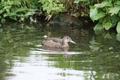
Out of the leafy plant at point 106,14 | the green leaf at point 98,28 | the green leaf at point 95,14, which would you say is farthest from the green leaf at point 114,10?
the green leaf at point 98,28

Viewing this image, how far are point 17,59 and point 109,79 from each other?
9.08ft

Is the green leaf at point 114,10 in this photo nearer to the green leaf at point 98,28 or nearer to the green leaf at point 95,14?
the green leaf at point 95,14

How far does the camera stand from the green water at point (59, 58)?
36.6 ft

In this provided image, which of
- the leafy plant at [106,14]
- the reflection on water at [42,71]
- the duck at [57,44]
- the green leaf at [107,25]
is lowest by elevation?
the reflection on water at [42,71]

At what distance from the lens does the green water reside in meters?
11.2

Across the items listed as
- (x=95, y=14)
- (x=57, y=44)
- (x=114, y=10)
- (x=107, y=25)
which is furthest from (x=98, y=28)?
(x=57, y=44)

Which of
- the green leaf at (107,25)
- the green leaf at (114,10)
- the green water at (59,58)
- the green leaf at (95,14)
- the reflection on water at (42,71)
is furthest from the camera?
the green leaf at (95,14)

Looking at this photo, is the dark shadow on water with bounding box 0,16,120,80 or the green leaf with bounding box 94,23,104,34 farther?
the green leaf with bounding box 94,23,104,34

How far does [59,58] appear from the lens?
12.7m

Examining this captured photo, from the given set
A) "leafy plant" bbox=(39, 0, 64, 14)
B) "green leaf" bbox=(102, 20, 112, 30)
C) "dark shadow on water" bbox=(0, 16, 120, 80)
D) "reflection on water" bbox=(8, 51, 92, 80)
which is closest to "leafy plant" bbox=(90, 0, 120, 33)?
"green leaf" bbox=(102, 20, 112, 30)

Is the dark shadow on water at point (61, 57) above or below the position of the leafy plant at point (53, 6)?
below

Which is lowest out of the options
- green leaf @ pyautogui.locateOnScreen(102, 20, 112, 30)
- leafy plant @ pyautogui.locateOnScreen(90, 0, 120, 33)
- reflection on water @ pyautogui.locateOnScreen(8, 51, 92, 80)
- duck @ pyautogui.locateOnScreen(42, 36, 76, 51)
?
reflection on water @ pyautogui.locateOnScreen(8, 51, 92, 80)

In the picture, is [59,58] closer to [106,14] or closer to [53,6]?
[106,14]

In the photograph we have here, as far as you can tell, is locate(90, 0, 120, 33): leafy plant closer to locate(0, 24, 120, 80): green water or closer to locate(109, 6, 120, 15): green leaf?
locate(109, 6, 120, 15): green leaf
